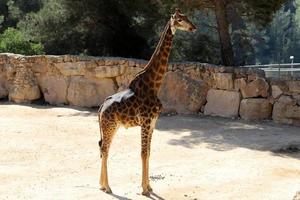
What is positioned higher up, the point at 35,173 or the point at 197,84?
the point at 197,84

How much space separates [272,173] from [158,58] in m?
2.38

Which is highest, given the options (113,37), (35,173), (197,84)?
(113,37)

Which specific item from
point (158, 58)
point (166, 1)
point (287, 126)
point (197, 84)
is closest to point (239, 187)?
point (158, 58)

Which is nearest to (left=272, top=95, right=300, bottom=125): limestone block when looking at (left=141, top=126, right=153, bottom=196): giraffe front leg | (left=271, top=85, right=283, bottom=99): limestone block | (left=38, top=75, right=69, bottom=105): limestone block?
(left=271, top=85, right=283, bottom=99): limestone block

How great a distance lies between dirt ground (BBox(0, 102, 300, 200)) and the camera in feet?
22.1

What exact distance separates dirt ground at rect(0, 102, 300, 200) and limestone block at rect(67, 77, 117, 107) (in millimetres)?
1040

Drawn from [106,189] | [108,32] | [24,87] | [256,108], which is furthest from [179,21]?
[108,32]

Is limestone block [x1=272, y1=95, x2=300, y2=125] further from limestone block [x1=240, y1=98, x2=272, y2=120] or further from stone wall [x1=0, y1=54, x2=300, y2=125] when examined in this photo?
limestone block [x1=240, y1=98, x2=272, y2=120]

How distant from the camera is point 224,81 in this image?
40.9ft

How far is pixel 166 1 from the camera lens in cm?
1370

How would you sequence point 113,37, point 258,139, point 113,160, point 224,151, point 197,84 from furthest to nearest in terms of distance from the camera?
point 113,37, point 197,84, point 258,139, point 224,151, point 113,160

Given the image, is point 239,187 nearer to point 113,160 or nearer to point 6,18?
point 113,160

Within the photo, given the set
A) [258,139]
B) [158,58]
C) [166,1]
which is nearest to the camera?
[158,58]

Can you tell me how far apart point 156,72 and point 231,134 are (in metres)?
4.34
